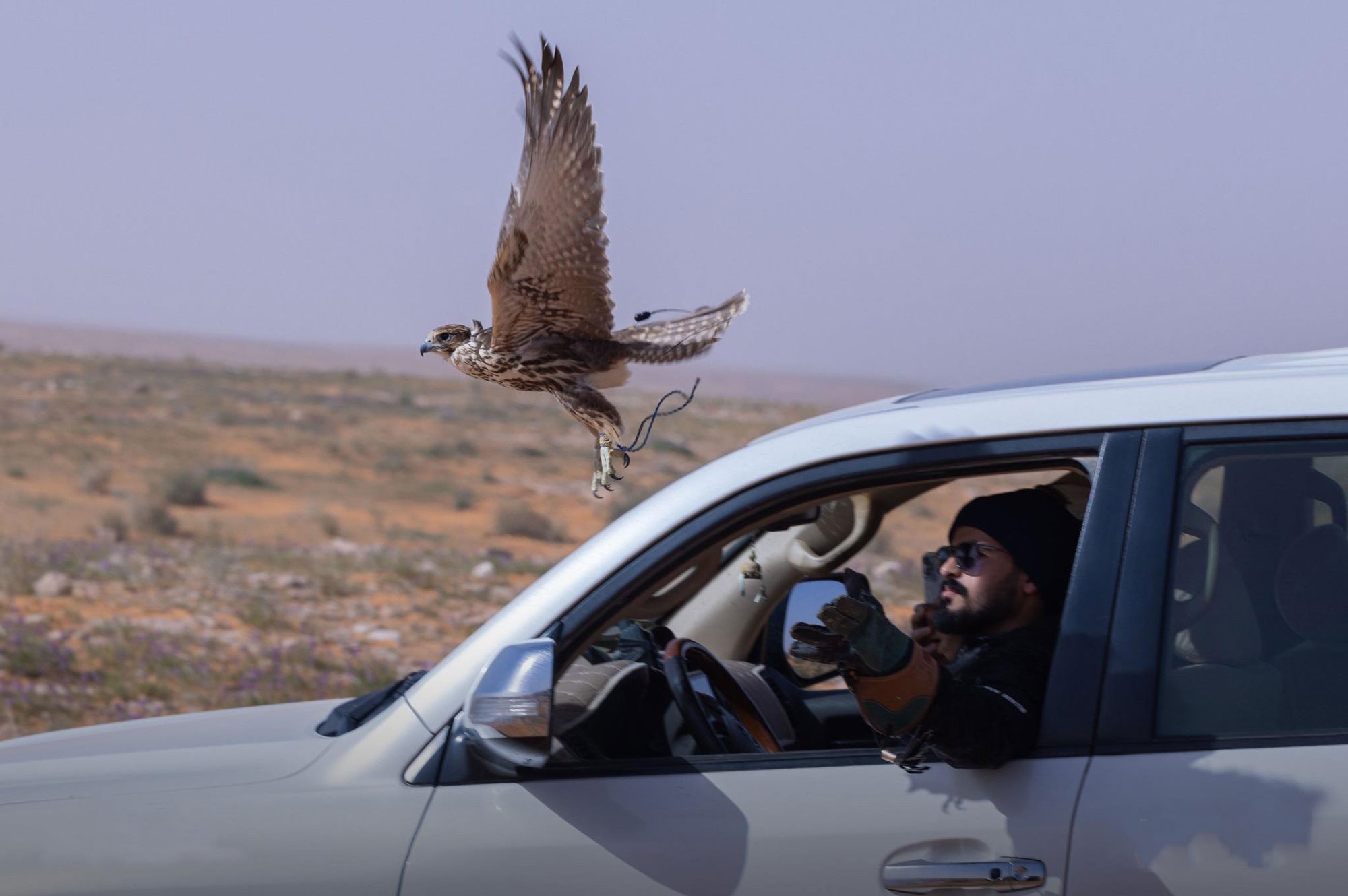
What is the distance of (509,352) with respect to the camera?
2.45 metres

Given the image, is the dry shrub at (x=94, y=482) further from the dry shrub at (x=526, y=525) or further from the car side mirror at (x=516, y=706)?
the car side mirror at (x=516, y=706)

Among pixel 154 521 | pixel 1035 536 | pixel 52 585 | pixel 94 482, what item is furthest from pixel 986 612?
pixel 94 482

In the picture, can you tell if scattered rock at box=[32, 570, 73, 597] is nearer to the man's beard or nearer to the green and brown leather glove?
the man's beard

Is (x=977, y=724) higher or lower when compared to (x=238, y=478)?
higher

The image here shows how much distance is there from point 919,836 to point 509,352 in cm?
115

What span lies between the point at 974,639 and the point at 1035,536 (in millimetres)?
236

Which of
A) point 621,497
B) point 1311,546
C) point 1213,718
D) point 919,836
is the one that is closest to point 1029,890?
point 919,836

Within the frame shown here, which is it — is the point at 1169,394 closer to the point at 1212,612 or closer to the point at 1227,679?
the point at 1212,612

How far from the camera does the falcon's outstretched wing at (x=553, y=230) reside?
2.31 metres

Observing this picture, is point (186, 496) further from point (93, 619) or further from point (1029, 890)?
point (1029, 890)

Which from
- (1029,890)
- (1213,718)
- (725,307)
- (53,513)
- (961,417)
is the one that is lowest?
(53,513)

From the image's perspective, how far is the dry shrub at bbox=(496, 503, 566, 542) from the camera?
20016 millimetres

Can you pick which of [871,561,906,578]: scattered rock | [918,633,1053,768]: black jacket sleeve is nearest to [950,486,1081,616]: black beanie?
[918,633,1053,768]: black jacket sleeve

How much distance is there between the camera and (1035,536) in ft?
8.30
